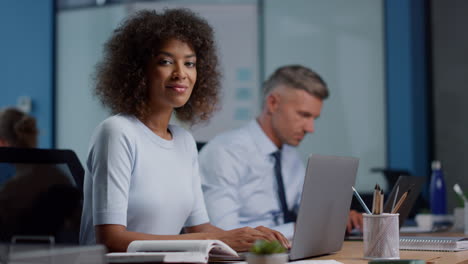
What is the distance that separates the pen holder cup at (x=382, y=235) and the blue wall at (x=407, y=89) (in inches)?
110

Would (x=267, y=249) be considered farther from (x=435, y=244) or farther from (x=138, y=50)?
(x=138, y=50)

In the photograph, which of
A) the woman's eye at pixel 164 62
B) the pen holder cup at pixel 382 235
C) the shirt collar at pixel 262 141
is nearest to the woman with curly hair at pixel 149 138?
the woman's eye at pixel 164 62

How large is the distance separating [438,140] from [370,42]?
0.79 m

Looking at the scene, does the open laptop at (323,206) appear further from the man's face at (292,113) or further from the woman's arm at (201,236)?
the man's face at (292,113)

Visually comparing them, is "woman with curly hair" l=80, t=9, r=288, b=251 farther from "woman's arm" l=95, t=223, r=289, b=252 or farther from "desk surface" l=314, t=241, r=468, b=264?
"desk surface" l=314, t=241, r=468, b=264

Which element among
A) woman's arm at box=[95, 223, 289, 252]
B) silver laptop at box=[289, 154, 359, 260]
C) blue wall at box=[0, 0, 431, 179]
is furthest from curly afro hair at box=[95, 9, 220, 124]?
blue wall at box=[0, 0, 431, 179]

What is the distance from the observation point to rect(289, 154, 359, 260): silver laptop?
143 centimetres

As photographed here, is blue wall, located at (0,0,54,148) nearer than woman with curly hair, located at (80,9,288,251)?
No

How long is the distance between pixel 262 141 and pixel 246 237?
1337mm

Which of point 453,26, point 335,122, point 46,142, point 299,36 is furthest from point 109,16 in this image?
point 453,26

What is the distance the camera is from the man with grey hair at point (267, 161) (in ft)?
8.53

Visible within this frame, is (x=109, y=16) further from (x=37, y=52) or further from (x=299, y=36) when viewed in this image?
(x=299, y=36)

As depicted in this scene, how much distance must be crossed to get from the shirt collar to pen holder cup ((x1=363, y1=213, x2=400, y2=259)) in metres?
1.37

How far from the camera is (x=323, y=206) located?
60.5 inches
